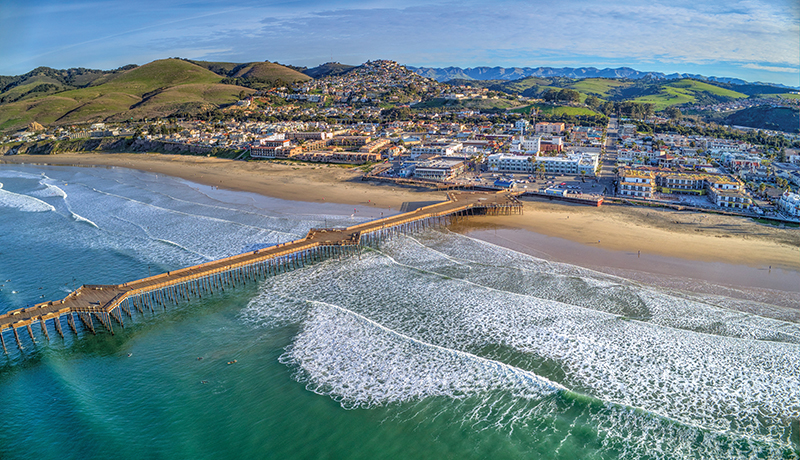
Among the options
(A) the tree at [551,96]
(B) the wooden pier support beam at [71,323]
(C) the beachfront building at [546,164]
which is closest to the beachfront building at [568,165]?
(C) the beachfront building at [546,164]

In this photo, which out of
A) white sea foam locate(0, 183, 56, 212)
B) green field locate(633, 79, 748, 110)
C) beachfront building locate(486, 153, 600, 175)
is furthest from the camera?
green field locate(633, 79, 748, 110)

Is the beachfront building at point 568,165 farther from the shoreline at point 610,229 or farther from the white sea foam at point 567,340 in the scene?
the white sea foam at point 567,340

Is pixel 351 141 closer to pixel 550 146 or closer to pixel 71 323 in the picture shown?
pixel 550 146

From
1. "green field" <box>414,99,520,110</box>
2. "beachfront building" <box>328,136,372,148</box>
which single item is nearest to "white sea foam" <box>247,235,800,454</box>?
"beachfront building" <box>328,136,372,148</box>

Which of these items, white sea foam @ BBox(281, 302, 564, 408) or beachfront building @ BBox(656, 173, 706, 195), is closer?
white sea foam @ BBox(281, 302, 564, 408)

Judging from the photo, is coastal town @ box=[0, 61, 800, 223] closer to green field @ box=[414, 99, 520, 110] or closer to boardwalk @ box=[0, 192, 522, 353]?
green field @ box=[414, 99, 520, 110]
